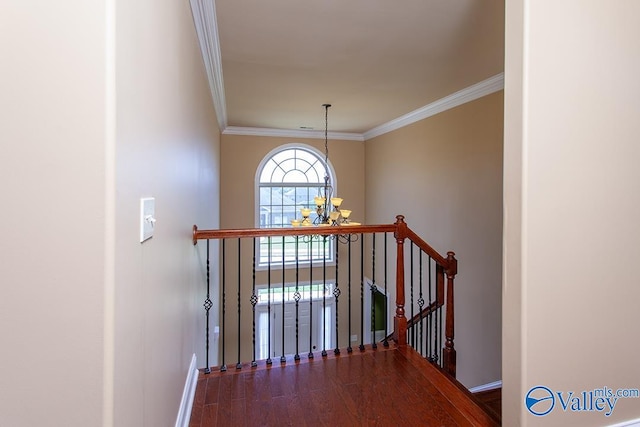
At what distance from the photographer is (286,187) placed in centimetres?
617

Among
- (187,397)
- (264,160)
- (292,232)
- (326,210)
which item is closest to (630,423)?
(292,232)

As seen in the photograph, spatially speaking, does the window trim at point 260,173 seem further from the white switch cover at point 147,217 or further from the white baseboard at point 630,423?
the white switch cover at point 147,217

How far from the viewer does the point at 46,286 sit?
691 millimetres

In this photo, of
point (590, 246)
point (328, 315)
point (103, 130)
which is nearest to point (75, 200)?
point (103, 130)

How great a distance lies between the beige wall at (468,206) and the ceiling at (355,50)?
0.43 meters

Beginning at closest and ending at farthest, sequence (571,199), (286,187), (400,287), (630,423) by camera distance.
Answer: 1. (571,199)
2. (630,423)
3. (400,287)
4. (286,187)

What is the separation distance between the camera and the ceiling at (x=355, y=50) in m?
2.15

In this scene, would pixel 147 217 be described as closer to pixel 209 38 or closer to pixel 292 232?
pixel 292 232

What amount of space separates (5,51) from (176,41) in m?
0.94

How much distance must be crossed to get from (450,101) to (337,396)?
3.45 m

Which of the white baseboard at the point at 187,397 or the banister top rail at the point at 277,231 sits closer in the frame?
the white baseboard at the point at 187,397

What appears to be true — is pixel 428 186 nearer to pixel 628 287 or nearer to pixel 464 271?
pixel 464 271

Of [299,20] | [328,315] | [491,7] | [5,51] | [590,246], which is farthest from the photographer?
[328,315]

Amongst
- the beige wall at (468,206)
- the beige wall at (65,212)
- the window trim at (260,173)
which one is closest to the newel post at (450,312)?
the beige wall at (468,206)
